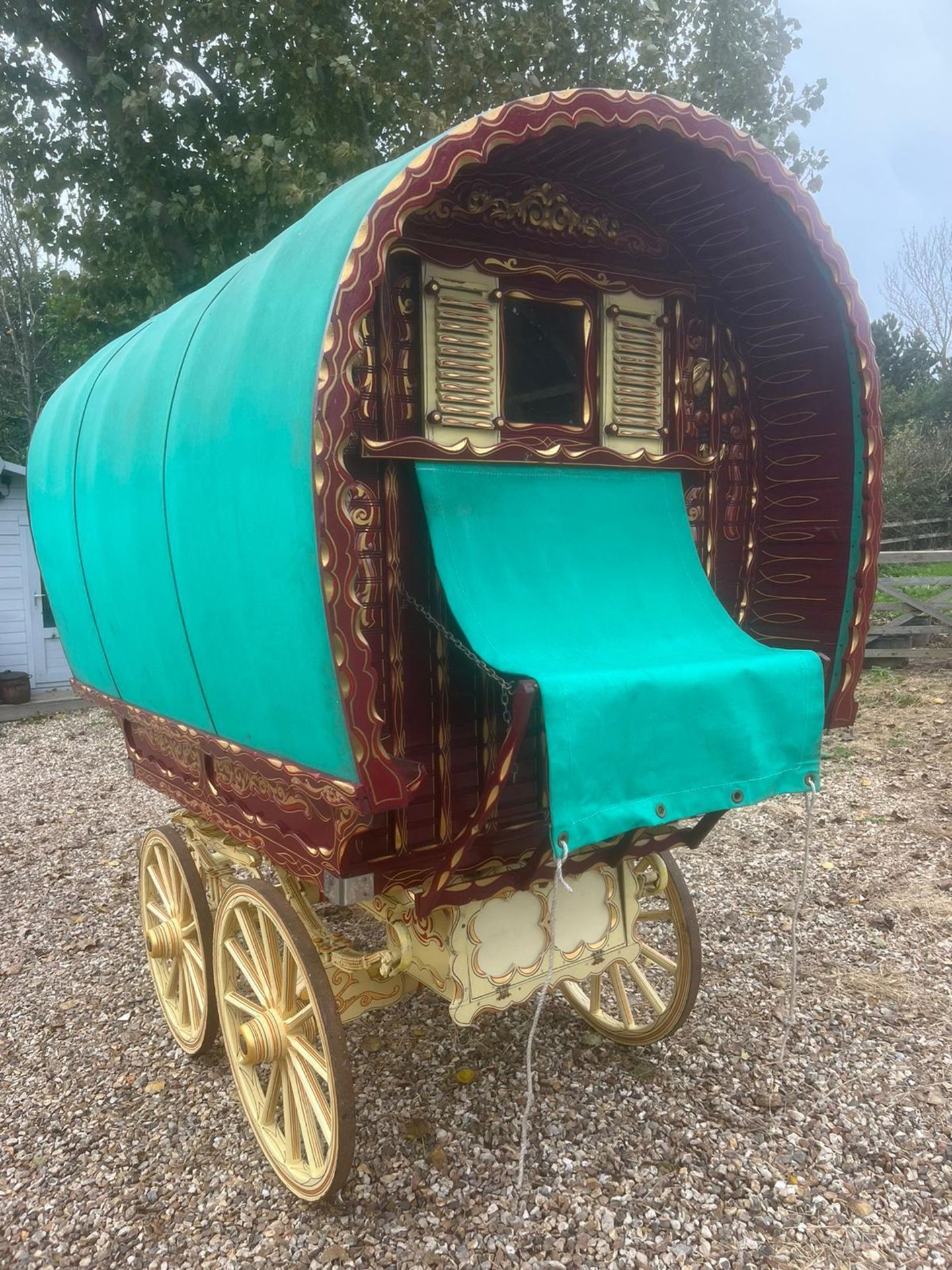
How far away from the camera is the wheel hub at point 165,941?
380 cm

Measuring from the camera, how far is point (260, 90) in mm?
8562

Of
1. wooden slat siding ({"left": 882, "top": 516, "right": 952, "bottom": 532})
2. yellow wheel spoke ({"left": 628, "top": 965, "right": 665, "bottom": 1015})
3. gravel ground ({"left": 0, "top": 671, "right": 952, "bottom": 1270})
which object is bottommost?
gravel ground ({"left": 0, "top": 671, "right": 952, "bottom": 1270})

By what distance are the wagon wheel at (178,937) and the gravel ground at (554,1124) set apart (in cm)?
17

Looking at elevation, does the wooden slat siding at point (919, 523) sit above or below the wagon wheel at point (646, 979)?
above

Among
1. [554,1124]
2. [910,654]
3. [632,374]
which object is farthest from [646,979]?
[910,654]

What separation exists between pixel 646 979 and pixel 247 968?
1.71 m

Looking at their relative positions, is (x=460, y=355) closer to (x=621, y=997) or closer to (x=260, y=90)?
(x=621, y=997)

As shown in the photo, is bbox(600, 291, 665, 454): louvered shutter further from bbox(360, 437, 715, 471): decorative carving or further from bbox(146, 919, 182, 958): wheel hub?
bbox(146, 919, 182, 958): wheel hub

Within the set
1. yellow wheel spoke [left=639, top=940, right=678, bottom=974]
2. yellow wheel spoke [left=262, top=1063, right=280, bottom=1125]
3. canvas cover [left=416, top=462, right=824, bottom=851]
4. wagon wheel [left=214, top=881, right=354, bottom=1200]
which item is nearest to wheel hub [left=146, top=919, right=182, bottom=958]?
wagon wheel [left=214, top=881, right=354, bottom=1200]

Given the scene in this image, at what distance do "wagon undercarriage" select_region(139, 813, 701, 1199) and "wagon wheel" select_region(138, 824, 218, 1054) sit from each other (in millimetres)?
12

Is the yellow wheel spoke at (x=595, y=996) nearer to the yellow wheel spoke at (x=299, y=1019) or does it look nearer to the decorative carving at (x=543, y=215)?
the yellow wheel spoke at (x=299, y=1019)

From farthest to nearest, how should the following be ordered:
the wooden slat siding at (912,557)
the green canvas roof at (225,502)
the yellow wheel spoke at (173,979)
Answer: the wooden slat siding at (912,557)
the yellow wheel spoke at (173,979)
the green canvas roof at (225,502)

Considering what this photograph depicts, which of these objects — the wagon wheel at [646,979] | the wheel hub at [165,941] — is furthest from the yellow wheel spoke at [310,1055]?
the wheel hub at [165,941]

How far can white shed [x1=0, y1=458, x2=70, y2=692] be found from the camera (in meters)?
11.5
